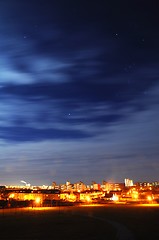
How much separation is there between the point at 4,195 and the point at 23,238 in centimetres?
13946

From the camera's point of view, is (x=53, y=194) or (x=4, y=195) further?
Result: (x=53, y=194)

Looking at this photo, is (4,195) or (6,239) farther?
(4,195)

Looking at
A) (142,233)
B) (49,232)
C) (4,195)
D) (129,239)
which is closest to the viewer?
(129,239)

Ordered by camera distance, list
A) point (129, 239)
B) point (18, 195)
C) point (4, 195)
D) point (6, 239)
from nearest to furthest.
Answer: point (129, 239), point (6, 239), point (4, 195), point (18, 195)

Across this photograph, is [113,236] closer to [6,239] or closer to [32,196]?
[6,239]

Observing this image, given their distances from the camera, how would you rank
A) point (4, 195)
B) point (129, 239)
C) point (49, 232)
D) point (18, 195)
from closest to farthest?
1. point (129, 239)
2. point (49, 232)
3. point (4, 195)
4. point (18, 195)

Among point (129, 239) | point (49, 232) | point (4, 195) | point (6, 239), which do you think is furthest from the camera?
point (4, 195)

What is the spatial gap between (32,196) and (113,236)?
15441 centimetres

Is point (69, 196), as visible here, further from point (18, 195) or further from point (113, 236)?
point (113, 236)

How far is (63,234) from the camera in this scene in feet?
105

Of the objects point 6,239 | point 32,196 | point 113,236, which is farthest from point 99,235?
point 32,196

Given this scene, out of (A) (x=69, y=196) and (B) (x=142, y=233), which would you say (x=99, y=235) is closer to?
(B) (x=142, y=233)

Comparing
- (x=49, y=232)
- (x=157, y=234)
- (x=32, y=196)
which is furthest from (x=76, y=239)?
(x=32, y=196)

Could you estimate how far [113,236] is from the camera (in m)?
29.9
